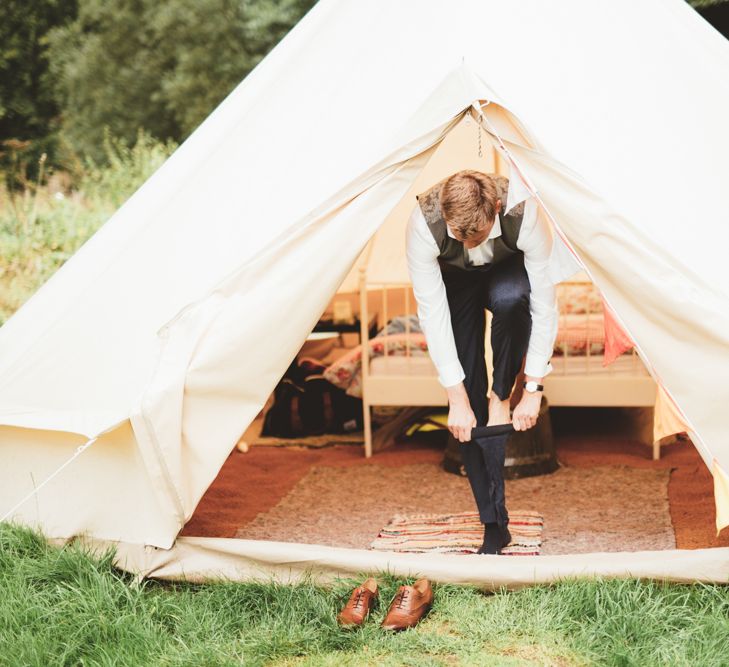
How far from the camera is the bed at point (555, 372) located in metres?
4.06

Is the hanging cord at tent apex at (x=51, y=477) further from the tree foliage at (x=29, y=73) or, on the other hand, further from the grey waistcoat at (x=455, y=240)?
the tree foliage at (x=29, y=73)

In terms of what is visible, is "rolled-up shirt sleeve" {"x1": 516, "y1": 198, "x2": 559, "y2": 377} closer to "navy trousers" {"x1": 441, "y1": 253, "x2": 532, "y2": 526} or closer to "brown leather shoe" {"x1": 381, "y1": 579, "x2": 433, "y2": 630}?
"navy trousers" {"x1": 441, "y1": 253, "x2": 532, "y2": 526}

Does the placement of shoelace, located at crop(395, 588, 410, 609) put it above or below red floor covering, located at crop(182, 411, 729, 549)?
above

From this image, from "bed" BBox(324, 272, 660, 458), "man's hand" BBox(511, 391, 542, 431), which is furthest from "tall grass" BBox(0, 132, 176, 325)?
"man's hand" BBox(511, 391, 542, 431)

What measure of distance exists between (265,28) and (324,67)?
6.91 meters

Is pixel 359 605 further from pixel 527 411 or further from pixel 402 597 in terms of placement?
pixel 527 411

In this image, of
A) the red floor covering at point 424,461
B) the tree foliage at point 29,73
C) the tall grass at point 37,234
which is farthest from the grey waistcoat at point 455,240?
the tree foliage at point 29,73

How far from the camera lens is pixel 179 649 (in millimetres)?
2361

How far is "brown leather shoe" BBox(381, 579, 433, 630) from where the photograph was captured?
2.44m

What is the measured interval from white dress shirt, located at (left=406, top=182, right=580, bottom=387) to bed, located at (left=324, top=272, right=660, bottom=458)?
48.6 inches

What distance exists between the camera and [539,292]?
2.78 m

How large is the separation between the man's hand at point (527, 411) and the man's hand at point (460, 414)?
14 centimetres

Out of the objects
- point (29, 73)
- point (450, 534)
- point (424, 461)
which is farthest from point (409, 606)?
point (29, 73)

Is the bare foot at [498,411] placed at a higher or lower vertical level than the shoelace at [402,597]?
higher
